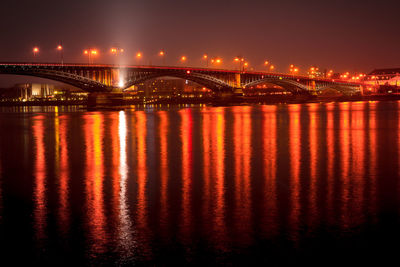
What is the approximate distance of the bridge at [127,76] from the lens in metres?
74.9

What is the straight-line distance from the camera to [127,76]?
8794cm

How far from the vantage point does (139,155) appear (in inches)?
739

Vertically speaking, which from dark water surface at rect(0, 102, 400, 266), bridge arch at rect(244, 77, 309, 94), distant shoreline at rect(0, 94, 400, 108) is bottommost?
dark water surface at rect(0, 102, 400, 266)

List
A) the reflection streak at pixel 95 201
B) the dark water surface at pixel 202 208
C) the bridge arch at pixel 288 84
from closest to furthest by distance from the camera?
the dark water surface at pixel 202 208
the reflection streak at pixel 95 201
the bridge arch at pixel 288 84

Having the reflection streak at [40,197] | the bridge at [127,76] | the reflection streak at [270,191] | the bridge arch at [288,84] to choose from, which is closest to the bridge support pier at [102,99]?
the bridge at [127,76]

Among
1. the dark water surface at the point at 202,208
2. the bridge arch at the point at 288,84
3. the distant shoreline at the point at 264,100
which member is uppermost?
the bridge arch at the point at 288,84

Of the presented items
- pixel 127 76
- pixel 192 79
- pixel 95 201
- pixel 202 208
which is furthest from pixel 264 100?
pixel 202 208

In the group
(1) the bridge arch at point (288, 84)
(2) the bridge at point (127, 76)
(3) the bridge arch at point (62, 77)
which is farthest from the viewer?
(1) the bridge arch at point (288, 84)

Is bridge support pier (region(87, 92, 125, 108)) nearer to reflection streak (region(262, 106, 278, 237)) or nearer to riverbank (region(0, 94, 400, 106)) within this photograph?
riverbank (region(0, 94, 400, 106))

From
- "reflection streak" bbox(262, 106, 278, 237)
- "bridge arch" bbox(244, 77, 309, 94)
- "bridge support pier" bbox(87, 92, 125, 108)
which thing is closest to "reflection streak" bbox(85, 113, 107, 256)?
"reflection streak" bbox(262, 106, 278, 237)

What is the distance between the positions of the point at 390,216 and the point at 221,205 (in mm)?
3309

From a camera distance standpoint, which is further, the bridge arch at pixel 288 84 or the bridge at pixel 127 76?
the bridge arch at pixel 288 84

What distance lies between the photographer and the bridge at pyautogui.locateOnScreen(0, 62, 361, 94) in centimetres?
7491

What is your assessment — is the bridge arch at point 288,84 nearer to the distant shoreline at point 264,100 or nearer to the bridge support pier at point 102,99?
the distant shoreline at point 264,100
